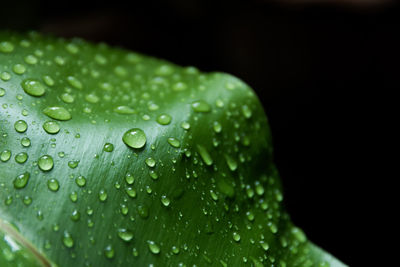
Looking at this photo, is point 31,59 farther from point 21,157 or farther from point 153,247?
point 153,247

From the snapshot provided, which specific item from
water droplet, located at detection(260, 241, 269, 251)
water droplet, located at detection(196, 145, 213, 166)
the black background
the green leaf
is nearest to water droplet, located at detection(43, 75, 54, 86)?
the green leaf

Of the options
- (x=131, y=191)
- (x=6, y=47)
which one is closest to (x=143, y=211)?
(x=131, y=191)

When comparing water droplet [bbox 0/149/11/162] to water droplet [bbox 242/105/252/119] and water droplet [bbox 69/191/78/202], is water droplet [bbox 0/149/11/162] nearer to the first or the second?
water droplet [bbox 69/191/78/202]

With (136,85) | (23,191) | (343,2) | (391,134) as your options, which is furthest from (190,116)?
(391,134)

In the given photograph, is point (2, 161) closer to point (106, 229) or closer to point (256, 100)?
point (106, 229)

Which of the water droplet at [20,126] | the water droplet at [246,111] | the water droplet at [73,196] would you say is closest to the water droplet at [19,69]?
the water droplet at [20,126]
